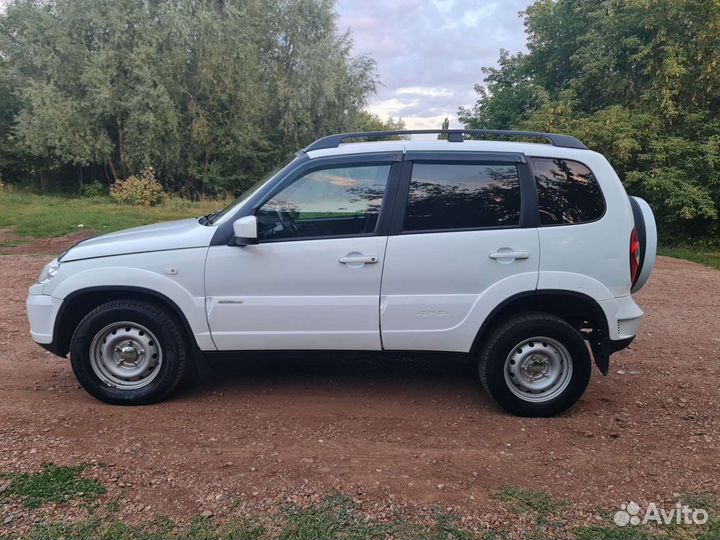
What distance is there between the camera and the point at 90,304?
4.16 meters

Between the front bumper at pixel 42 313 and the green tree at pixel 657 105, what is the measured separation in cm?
1385

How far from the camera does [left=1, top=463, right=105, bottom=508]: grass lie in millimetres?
2908

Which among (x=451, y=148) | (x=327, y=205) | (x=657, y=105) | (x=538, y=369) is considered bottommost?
(x=538, y=369)

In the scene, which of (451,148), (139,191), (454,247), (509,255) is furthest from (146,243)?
(139,191)

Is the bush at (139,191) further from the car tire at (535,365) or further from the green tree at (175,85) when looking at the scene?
the car tire at (535,365)

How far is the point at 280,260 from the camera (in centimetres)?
390

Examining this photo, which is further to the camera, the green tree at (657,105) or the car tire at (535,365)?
the green tree at (657,105)

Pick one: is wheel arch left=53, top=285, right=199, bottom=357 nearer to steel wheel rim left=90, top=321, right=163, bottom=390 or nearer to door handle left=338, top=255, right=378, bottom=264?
steel wheel rim left=90, top=321, right=163, bottom=390

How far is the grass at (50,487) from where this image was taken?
291 centimetres

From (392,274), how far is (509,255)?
33.1 inches

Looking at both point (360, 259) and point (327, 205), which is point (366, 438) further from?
point (327, 205)

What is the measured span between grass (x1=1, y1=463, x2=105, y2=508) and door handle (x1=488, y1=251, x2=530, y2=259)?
2857 mm

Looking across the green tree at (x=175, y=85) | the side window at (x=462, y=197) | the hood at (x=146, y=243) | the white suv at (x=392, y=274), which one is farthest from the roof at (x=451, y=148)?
the green tree at (x=175, y=85)

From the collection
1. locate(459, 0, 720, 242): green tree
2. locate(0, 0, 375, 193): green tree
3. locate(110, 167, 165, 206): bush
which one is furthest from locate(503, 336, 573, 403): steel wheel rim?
locate(0, 0, 375, 193): green tree
